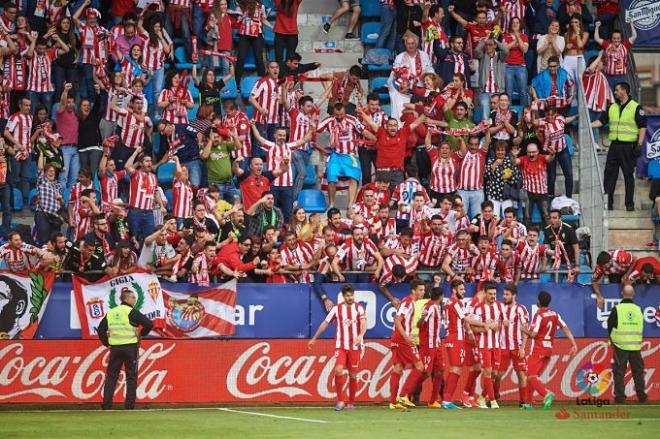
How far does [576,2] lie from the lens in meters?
28.1

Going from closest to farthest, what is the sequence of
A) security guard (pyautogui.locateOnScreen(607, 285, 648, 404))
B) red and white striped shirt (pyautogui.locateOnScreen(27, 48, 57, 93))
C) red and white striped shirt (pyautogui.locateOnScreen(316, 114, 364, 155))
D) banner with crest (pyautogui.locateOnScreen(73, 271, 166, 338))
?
security guard (pyautogui.locateOnScreen(607, 285, 648, 404))
banner with crest (pyautogui.locateOnScreen(73, 271, 166, 338))
red and white striped shirt (pyautogui.locateOnScreen(316, 114, 364, 155))
red and white striped shirt (pyautogui.locateOnScreen(27, 48, 57, 93))

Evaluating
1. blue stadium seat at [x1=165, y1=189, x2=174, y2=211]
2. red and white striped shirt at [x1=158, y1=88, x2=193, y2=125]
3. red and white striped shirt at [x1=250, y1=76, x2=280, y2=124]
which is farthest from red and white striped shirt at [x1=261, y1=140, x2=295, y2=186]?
blue stadium seat at [x1=165, y1=189, x2=174, y2=211]

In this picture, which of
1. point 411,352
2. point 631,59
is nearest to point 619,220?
point 631,59

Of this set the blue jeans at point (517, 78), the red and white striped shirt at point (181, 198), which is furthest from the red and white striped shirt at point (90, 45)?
the blue jeans at point (517, 78)

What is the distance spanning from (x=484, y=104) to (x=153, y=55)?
6.87m

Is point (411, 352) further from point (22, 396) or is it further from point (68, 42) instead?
point (68, 42)

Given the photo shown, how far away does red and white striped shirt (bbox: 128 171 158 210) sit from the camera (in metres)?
23.5

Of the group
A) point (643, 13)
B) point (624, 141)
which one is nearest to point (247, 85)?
point (624, 141)

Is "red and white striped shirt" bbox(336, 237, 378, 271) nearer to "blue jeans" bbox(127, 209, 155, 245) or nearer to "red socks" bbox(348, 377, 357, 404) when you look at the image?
"red socks" bbox(348, 377, 357, 404)

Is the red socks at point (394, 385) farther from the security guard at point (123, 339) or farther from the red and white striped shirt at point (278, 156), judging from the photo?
the red and white striped shirt at point (278, 156)

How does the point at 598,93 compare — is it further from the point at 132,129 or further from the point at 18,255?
the point at 18,255

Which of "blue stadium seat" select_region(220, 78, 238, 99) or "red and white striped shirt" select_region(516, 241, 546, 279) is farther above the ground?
"blue stadium seat" select_region(220, 78, 238, 99)

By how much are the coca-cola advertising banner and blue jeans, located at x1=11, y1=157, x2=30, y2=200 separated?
4.27 m

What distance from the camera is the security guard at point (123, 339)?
2056cm
